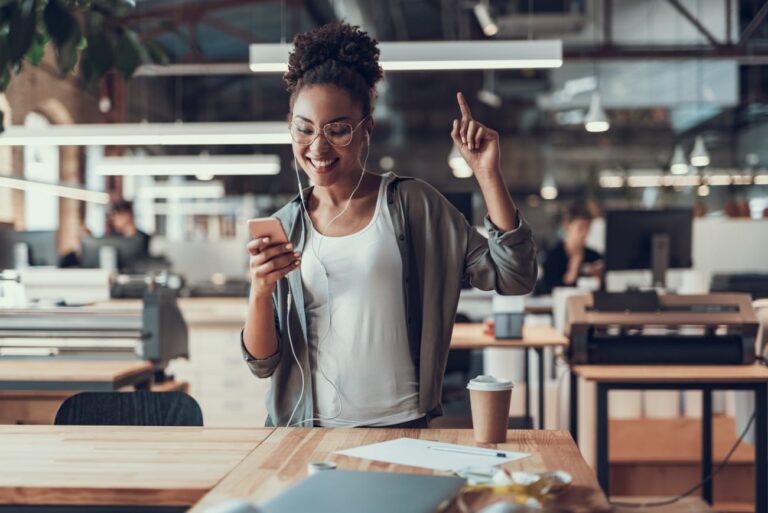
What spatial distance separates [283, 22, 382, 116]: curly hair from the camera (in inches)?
67.8

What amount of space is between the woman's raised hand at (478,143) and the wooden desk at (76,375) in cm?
194

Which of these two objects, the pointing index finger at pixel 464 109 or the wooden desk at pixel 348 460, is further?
the pointing index finger at pixel 464 109

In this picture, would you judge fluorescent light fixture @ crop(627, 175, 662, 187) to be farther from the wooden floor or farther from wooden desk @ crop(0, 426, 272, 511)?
wooden desk @ crop(0, 426, 272, 511)

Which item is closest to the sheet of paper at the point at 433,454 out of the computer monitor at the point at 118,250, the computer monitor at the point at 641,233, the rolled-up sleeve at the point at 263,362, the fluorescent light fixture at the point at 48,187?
the rolled-up sleeve at the point at 263,362

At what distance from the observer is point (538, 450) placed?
153 centimetres

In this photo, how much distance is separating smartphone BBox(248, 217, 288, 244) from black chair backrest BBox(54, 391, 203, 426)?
2.09 ft

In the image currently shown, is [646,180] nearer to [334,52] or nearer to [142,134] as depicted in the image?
[142,134]

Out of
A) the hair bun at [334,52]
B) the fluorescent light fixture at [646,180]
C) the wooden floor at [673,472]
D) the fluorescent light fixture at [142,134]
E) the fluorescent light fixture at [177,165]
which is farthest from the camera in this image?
the fluorescent light fixture at [646,180]

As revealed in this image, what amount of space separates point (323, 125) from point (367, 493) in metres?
0.77

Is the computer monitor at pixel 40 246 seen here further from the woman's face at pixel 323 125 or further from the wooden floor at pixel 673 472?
the woman's face at pixel 323 125

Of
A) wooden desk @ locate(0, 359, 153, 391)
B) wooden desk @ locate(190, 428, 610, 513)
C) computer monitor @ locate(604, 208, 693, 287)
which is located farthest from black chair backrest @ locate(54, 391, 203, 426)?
computer monitor @ locate(604, 208, 693, 287)

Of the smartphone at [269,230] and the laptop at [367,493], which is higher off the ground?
the smartphone at [269,230]

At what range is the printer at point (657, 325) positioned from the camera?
3.33m

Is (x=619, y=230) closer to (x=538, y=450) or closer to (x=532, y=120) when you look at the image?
(x=538, y=450)
